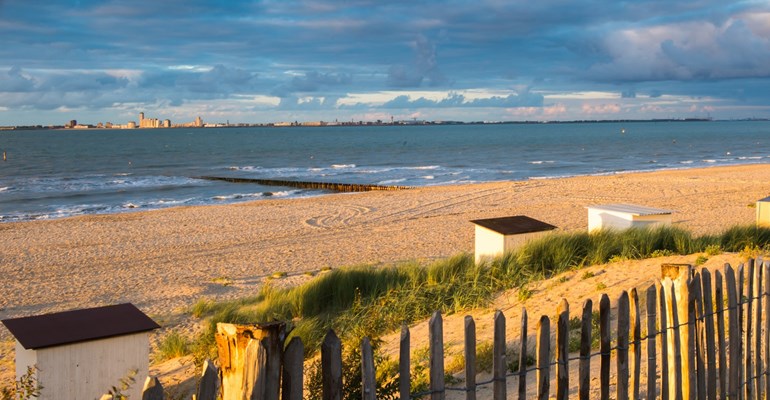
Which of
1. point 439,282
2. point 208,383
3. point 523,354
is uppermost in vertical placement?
point 208,383

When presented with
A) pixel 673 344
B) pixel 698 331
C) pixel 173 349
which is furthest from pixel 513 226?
pixel 673 344

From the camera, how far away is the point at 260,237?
23.5 m

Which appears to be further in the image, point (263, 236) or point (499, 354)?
point (263, 236)

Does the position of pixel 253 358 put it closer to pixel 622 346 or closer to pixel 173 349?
pixel 622 346

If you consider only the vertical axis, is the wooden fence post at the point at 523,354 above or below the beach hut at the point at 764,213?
above

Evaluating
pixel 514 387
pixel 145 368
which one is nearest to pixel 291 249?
pixel 145 368

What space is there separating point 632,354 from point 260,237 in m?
19.7

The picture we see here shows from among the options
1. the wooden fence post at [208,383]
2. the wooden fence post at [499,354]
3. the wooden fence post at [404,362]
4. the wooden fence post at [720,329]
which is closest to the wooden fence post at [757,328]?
the wooden fence post at [720,329]

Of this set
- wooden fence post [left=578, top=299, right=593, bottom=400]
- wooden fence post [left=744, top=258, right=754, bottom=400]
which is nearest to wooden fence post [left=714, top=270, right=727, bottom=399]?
wooden fence post [left=744, top=258, right=754, bottom=400]

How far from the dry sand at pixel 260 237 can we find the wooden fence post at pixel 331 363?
727cm

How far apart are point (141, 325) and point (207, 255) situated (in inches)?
508

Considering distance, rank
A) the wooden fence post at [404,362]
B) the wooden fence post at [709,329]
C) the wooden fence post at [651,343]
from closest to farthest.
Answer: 1. the wooden fence post at [404,362]
2. the wooden fence post at [651,343]
3. the wooden fence post at [709,329]

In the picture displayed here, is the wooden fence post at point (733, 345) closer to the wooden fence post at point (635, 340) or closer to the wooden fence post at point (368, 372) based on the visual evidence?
the wooden fence post at point (635, 340)

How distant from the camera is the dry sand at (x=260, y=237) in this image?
1620 cm
